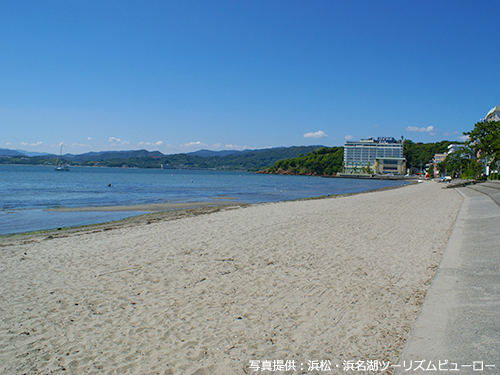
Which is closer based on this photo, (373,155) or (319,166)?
(373,155)

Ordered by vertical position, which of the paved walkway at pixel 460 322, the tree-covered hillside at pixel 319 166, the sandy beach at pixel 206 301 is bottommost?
the sandy beach at pixel 206 301

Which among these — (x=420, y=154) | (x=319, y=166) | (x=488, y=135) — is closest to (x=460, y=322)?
(x=488, y=135)

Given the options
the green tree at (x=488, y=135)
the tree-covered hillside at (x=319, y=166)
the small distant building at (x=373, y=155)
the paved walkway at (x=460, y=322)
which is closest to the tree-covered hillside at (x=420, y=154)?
the small distant building at (x=373, y=155)

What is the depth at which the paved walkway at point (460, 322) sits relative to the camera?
10.9ft

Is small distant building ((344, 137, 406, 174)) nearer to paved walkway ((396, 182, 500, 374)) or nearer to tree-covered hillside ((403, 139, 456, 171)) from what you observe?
tree-covered hillside ((403, 139, 456, 171))

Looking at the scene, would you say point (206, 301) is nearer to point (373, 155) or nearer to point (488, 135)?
point (488, 135)

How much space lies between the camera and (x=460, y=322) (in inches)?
165

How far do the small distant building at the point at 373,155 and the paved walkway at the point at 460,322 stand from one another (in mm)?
169825

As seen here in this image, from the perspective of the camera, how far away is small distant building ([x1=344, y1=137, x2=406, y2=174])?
554 ft

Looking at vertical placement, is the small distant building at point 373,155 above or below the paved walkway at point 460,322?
above

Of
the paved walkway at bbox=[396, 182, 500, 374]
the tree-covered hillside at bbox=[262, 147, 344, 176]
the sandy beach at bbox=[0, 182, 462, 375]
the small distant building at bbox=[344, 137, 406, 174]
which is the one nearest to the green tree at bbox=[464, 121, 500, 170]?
the sandy beach at bbox=[0, 182, 462, 375]

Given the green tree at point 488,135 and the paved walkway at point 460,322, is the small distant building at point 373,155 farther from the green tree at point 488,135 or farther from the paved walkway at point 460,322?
the paved walkway at point 460,322

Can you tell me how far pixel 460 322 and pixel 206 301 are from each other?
3.53 metres

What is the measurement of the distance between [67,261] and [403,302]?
701cm
